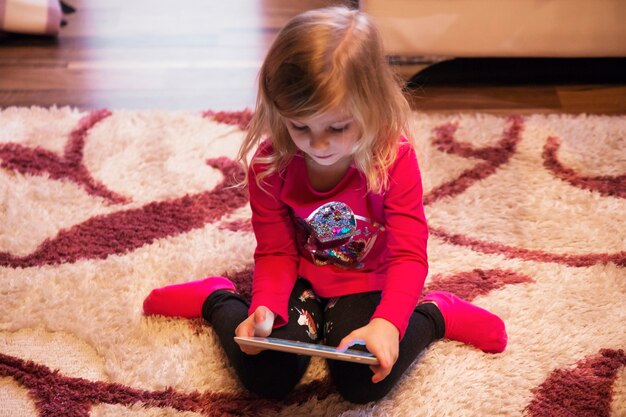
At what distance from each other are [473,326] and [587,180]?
19.3 inches

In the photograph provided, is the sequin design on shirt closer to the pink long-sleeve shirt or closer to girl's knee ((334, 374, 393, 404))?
the pink long-sleeve shirt

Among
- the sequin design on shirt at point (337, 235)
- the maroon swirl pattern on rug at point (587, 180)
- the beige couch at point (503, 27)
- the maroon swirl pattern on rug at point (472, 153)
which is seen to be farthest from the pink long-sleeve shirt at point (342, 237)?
the beige couch at point (503, 27)

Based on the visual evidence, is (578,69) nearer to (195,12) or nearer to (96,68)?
(195,12)

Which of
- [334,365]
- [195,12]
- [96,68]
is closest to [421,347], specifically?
[334,365]

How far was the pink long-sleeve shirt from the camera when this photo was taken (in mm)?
990

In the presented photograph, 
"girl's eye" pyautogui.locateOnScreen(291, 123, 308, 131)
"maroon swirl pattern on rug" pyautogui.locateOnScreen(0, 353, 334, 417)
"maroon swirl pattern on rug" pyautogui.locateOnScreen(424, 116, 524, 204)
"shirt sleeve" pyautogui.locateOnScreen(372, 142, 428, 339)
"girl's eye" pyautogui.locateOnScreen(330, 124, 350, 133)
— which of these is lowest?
"maroon swirl pattern on rug" pyautogui.locateOnScreen(0, 353, 334, 417)

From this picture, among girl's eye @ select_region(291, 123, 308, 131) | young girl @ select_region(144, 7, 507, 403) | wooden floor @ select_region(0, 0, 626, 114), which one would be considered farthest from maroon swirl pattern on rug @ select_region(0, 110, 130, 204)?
girl's eye @ select_region(291, 123, 308, 131)

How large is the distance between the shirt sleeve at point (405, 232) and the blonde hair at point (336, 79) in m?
0.04

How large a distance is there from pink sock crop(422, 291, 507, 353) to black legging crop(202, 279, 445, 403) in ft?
0.05

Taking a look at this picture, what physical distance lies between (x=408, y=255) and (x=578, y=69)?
1.05 m

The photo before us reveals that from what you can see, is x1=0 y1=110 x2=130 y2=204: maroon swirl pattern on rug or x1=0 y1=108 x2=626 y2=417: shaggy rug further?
x1=0 y1=110 x2=130 y2=204: maroon swirl pattern on rug

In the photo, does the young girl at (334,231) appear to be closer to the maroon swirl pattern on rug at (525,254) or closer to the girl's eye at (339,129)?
the girl's eye at (339,129)

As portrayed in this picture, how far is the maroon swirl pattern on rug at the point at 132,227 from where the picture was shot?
1.27m

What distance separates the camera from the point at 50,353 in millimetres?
1094
